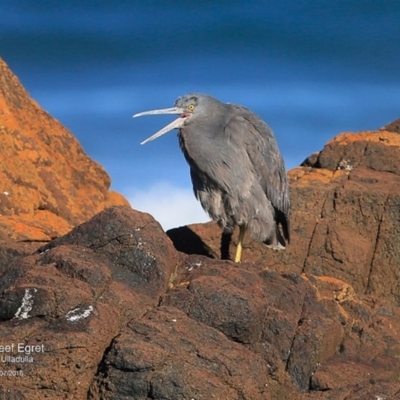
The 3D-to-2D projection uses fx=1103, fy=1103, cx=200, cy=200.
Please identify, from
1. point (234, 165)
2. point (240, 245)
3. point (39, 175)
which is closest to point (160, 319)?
point (234, 165)

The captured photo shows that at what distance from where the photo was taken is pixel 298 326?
858 centimetres

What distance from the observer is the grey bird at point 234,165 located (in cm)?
1180

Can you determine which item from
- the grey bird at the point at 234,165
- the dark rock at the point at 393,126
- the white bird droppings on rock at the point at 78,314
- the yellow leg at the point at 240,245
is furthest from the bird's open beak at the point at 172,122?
the white bird droppings on rock at the point at 78,314

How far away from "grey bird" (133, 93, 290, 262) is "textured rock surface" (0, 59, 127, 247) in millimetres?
1418

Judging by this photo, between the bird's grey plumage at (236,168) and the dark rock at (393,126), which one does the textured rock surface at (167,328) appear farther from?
the dark rock at (393,126)

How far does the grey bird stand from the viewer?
38.7ft

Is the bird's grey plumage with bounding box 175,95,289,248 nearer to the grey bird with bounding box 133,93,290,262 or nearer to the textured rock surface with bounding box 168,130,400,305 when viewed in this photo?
the grey bird with bounding box 133,93,290,262

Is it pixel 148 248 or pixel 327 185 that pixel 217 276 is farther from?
pixel 327 185

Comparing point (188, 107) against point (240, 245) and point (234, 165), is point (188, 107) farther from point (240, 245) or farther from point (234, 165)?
point (240, 245)

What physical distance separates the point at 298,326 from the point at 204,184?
12.3 feet

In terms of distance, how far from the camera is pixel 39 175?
1232 cm

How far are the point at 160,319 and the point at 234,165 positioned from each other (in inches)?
173

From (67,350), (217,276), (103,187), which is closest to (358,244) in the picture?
(103,187)

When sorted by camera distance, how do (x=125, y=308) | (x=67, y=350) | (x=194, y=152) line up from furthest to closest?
1. (x=194, y=152)
2. (x=125, y=308)
3. (x=67, y=350)
